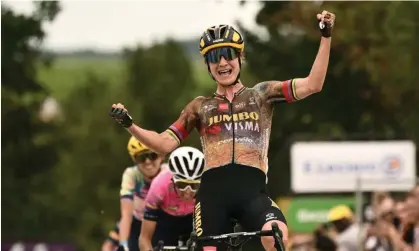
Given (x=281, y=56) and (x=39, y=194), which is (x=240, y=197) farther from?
(x=39, y=194)

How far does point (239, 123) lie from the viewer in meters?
10.8

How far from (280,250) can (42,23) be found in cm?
2782

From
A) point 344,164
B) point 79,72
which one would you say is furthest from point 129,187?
point 79,72

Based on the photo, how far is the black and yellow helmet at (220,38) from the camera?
1077 centimetres

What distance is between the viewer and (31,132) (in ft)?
168

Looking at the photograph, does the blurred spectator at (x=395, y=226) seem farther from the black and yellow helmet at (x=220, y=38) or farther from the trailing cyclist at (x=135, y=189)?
the black and yellow helmet at (x=220, y=38)

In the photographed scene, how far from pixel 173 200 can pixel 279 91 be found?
2.72 m

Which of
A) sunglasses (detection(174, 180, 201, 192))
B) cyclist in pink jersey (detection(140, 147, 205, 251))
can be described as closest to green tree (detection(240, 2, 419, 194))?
cyclist in pink jersey (detection(140, 147, 205, 251))

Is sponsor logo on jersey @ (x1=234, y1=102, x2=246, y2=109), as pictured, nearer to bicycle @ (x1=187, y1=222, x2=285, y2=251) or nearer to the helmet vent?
the helmet vent

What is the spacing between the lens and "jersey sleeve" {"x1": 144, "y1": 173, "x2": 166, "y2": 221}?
13086mm

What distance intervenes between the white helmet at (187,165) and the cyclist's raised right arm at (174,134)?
145cm

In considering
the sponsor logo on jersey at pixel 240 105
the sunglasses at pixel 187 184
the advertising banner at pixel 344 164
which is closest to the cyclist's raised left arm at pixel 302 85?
the sponsor logo on jersey at pixel 240 105

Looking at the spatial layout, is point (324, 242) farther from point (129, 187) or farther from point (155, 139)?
point (155, 139)

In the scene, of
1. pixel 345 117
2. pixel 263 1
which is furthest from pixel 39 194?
pixel 263 1
